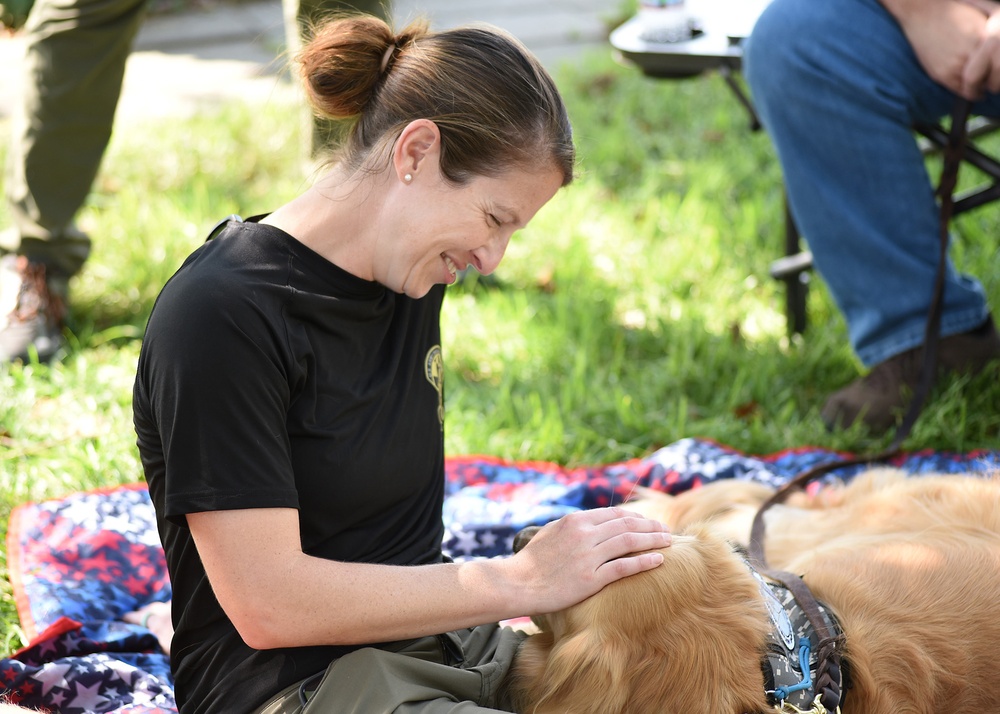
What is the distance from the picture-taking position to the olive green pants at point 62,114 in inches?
144

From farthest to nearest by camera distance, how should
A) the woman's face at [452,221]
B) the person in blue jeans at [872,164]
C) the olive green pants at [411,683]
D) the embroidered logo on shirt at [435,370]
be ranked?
the person in blue jeans at [872,164] → the embroidered logo on shirt at [435,370] → the woman's face at [452,221] → the olive green pants at [411,683]

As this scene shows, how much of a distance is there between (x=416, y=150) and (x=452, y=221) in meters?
0.15

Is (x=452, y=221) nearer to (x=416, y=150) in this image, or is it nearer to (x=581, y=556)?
(x=416, y=150)

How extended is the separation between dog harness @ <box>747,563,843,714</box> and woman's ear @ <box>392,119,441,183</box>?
3.30 ft

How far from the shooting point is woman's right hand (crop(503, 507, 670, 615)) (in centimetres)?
182

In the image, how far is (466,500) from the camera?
313 centimetres

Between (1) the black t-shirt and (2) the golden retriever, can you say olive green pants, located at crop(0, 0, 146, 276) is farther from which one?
(2) the golden retriever

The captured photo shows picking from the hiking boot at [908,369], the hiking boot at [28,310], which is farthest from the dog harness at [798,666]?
the hiking boot at [28,310]

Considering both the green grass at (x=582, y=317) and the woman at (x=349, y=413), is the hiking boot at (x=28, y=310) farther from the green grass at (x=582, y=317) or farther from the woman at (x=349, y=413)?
the woman at (x=349, y=413)

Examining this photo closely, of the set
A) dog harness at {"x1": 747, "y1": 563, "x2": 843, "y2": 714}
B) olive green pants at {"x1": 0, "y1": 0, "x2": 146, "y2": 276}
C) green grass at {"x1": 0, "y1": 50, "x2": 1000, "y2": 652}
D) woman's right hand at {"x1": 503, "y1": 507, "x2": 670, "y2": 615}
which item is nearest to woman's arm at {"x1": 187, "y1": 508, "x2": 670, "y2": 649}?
woman's right hand at {"x1": 503, "y1": 507, "x2": 670, "y2": 615}

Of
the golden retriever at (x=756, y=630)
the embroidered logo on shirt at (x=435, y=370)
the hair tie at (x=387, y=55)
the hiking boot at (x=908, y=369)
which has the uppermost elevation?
the hair tie at (x=387, y=55)

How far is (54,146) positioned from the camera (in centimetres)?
377

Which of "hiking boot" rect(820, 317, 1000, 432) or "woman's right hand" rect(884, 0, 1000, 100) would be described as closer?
"woman's right hand" rect(884, 0, 1000, 100)

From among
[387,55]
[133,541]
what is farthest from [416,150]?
[133,541]
